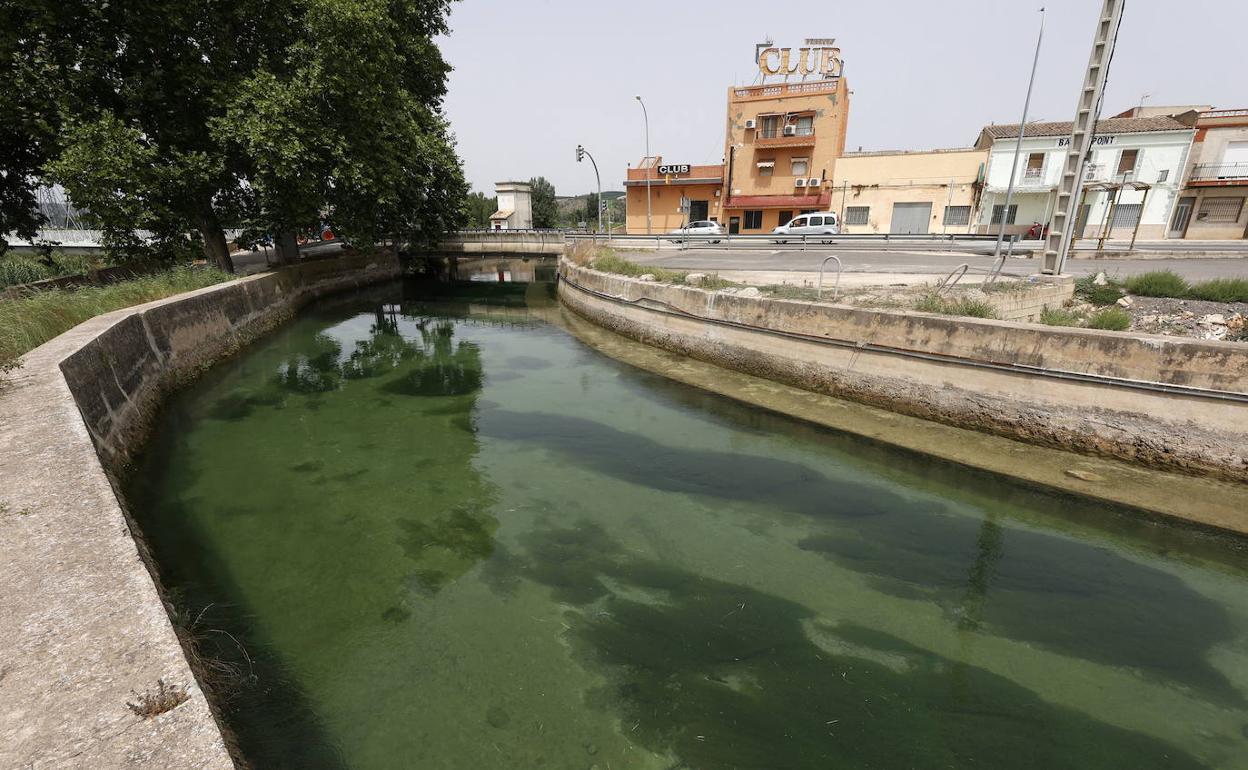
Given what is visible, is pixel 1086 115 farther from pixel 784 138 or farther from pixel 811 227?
pixel 784 138

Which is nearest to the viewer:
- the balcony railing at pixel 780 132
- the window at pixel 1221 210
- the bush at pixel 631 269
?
the bush at pixel 631 269

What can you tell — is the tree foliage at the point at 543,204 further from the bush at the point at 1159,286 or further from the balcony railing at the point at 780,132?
the bush at the point at 1159,286

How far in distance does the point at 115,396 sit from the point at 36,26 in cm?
1134

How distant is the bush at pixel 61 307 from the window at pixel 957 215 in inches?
1481

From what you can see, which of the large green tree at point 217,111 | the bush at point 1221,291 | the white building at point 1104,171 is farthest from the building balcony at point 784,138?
the bush at point 1221,291

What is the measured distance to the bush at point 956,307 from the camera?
32.3 ft

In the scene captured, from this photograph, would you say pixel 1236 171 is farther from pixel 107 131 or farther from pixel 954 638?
pixel 107 131

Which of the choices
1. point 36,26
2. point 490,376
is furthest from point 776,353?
point 36,26

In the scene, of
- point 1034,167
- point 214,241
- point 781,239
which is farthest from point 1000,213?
point 214,241

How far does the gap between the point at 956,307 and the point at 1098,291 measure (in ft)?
15.6

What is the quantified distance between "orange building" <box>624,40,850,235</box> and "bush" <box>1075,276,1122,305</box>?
25576 mm

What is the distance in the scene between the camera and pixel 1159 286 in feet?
36.7

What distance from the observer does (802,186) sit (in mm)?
36625

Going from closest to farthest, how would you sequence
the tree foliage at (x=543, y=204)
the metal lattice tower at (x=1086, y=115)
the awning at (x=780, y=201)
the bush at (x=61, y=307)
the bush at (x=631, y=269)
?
the bush at (x=61, y=307), the metal lattice tower at (x=1086, y=115), the bush at (x=631, y=269), the awning at (x=780, y=201), the tree foliage at (x=543, y=204)
